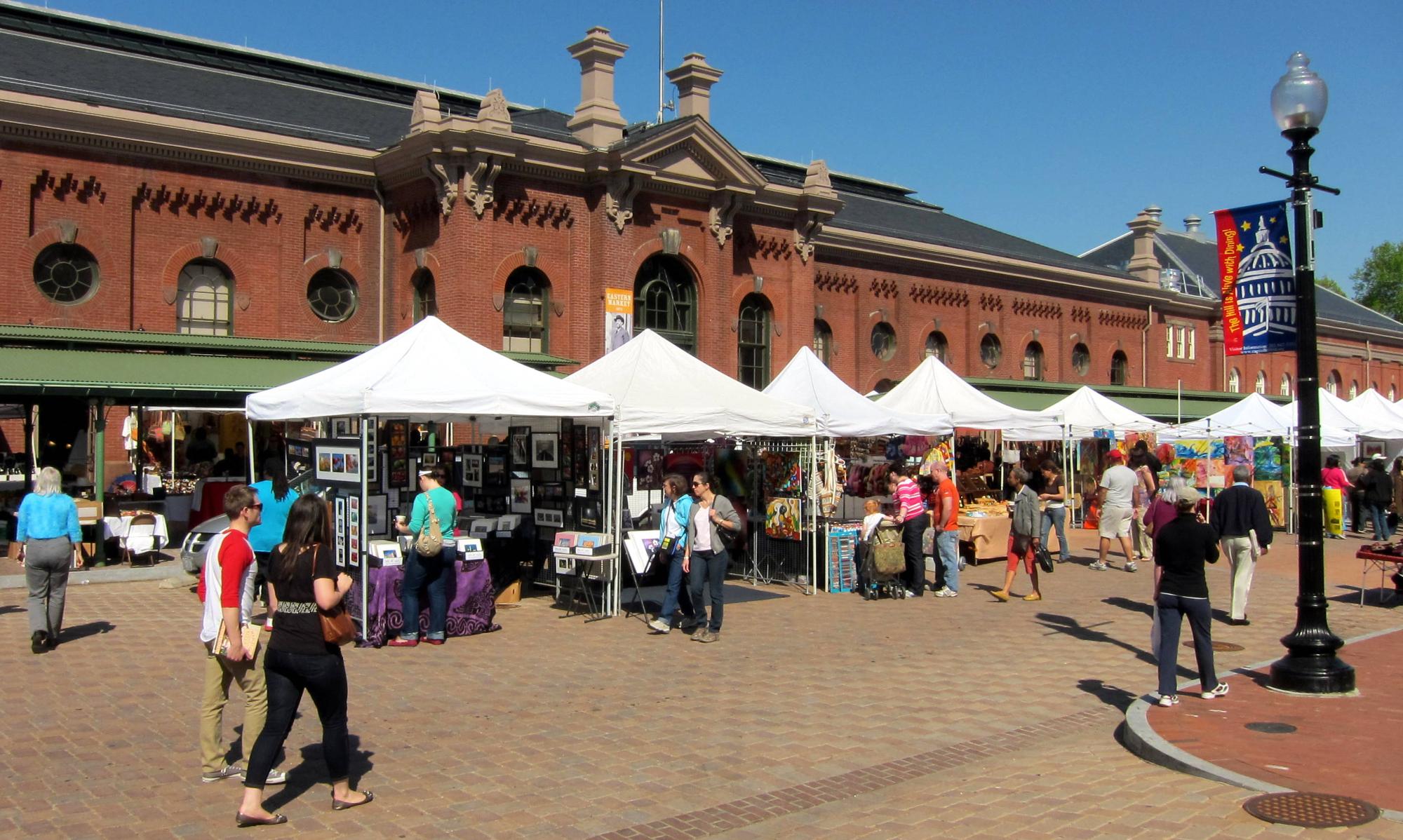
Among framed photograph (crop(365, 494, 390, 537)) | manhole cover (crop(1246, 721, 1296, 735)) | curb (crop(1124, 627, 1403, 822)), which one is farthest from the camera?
framed photograph (crop(365, 494, 390, 537))

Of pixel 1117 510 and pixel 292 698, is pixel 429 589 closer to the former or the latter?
pixel 292 698

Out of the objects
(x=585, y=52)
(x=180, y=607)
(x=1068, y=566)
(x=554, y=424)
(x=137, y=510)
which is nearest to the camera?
(x=180, y=607)

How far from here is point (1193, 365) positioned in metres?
47.4

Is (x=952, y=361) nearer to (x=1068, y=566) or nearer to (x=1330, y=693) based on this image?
(x=1068, y=566)

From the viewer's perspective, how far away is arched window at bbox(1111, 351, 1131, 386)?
43969 millimetres

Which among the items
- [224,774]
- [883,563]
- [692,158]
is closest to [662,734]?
[224,774]

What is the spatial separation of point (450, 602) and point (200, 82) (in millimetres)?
19798

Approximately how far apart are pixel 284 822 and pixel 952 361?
33694mm

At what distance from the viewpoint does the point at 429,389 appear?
39.7ft

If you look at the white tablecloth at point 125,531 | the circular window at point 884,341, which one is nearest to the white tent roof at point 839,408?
the white tablecloth at point 125,531

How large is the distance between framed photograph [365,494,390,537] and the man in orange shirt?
7056 millimetres

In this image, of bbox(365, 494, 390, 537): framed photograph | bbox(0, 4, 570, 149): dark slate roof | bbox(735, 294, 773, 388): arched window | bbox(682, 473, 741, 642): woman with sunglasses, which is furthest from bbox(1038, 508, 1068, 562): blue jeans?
bbox(0, 4, 570, 149): dark slate roof

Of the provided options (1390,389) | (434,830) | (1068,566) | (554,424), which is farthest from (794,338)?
(1390,389)

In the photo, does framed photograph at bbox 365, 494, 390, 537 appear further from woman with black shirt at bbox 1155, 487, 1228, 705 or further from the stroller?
woman with black shirt at bbox 1155, 487, 1228, 705
